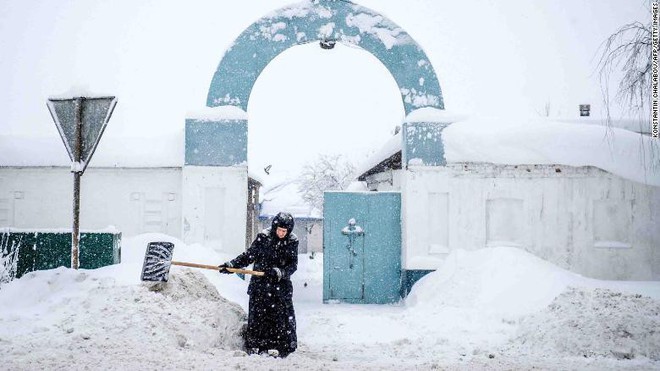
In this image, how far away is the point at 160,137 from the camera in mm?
10656

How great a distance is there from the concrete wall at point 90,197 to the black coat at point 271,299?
5221 millimetres

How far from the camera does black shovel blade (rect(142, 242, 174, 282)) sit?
5.70m

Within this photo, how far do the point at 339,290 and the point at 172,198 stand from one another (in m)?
4.18

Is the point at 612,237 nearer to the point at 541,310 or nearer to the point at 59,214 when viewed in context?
the point at 541,310

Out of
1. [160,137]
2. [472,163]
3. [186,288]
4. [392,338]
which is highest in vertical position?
[160,137]

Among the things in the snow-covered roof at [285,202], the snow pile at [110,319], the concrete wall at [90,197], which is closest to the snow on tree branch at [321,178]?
the snow-covered roof at [285,202]

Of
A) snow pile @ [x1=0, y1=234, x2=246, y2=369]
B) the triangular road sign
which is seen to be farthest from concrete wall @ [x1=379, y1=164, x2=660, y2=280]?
the triangular road sign

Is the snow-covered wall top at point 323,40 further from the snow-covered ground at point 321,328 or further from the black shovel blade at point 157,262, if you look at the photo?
the black shovel blade at point 157,262

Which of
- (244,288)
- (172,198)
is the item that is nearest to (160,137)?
(172,198)

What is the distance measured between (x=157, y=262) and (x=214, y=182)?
167 inches

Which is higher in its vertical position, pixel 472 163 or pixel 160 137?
pixel 160 137

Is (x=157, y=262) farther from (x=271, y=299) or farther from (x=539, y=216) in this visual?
(x=539, y=216)

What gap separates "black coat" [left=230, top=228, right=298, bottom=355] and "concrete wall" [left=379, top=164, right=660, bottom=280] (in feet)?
14.0

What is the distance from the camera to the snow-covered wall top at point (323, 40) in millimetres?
10133
